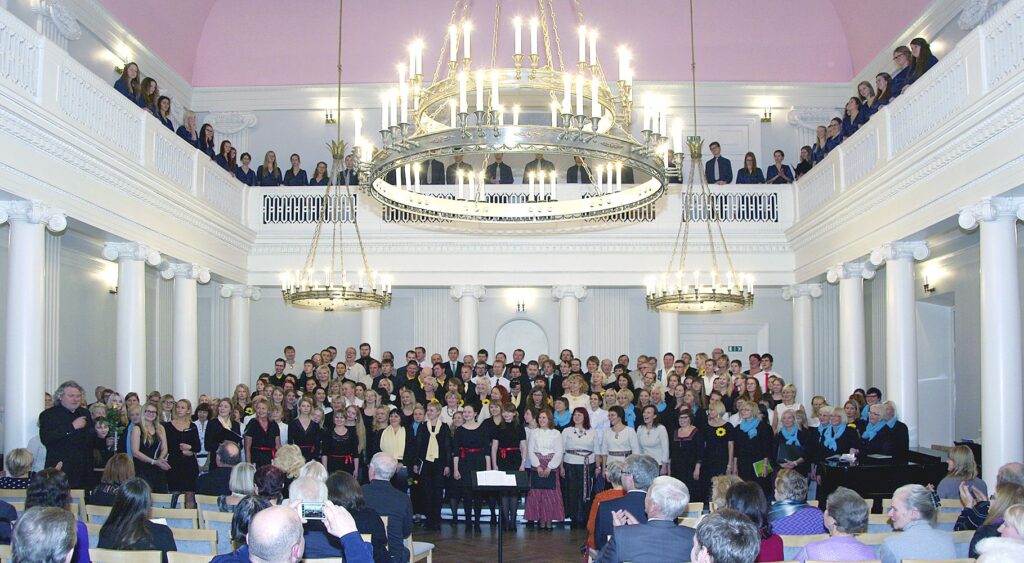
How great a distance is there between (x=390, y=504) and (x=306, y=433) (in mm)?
5540

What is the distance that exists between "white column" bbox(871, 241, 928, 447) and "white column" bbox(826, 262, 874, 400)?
1712 millimetres

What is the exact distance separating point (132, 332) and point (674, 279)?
29.4 ft

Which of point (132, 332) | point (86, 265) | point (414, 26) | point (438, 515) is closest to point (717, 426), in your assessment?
point (438, 515)

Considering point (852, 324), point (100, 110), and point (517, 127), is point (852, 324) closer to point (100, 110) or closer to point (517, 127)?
point (517, 127)

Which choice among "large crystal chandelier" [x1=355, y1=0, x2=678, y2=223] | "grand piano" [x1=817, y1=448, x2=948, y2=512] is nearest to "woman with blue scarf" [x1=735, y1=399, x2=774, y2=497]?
"grand piano" [x1=817, y1=448, x2=948, y2=512]

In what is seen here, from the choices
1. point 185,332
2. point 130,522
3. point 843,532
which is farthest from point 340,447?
point 843,532

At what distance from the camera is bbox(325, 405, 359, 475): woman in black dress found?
11734 mm

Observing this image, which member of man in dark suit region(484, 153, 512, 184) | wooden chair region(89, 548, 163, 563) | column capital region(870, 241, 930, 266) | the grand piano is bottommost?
the grand piano

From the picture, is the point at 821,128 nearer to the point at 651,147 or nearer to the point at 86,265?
the point at 651,147

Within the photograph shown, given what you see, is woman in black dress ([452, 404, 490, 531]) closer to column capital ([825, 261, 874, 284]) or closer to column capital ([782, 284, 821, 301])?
column capital ([825, 261, 874, 284])

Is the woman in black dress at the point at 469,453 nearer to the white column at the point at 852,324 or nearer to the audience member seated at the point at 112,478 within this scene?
the audience member seated at the point at 112,478

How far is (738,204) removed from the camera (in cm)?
1747

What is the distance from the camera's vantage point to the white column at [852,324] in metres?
14.9

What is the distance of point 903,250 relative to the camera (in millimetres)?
12969
